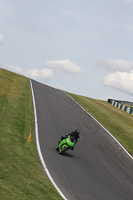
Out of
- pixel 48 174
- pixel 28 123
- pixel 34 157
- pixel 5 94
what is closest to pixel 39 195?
pixel 48 174

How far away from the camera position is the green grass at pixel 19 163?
27.8ft

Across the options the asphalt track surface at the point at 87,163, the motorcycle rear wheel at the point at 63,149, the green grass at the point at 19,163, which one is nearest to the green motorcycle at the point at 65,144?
the motorcycle rear wheel at the point at 63,149

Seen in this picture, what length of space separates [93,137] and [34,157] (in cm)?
854

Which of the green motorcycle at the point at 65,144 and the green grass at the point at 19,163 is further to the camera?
the green motorcycle at the point at 65,144

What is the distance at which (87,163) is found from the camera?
1465cm

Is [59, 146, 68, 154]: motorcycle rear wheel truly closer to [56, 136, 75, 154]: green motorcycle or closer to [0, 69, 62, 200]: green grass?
[56, 136, 75, 154]: green motorcycle

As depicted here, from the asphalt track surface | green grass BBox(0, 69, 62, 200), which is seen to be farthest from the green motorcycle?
green grass BBox(0, 69, 62, 200)

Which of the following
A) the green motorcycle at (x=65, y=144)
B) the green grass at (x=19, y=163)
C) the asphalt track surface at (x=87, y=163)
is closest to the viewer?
the green grass at (x=19, y=163)

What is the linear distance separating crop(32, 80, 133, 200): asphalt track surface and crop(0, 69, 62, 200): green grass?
0.64m

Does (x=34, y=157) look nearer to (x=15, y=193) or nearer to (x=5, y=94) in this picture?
(x=15, y=193)

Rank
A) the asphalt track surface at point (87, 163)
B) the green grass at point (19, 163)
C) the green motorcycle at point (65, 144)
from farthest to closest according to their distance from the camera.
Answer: the green motorcycle at point (65, 144) < the asphalt track surface at point (87, 163) < the green grass at point (19, 163)

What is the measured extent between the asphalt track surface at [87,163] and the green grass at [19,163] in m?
0.64

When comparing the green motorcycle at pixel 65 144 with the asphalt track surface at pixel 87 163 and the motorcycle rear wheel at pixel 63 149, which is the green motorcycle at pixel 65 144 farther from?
the asphalt track surface at pixel 87 163

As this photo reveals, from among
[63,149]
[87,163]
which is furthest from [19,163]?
[87,163]
